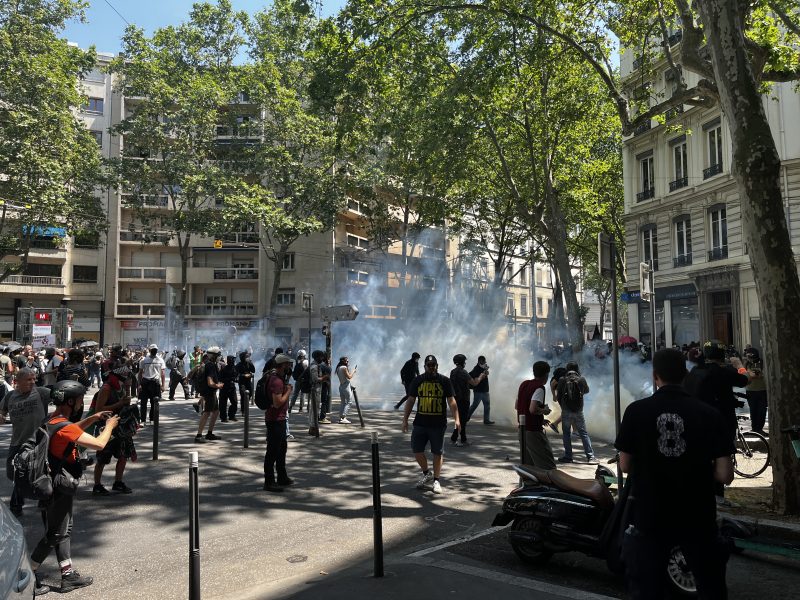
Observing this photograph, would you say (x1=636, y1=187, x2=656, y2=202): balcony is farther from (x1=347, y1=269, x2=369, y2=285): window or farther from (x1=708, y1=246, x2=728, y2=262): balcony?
(x1=347, y1=269, x2=369, y2=285): window

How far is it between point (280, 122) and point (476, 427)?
22905 mm

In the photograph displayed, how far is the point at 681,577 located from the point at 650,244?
26.1 metres

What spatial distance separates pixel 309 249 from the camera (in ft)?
139

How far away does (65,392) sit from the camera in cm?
503

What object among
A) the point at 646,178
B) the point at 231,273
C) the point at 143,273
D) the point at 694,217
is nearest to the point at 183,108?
the point at 231,273

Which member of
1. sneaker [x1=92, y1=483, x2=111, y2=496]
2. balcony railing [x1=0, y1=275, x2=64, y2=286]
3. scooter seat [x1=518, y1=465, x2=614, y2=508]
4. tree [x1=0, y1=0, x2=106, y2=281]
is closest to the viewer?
scooter seat [x1=518, y1=465, x2=614, y2=508]

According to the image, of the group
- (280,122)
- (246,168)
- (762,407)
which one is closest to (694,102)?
(762,407)

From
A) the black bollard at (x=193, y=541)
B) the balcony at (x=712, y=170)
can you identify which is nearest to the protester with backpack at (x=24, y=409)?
the black bollard at (x=193, y=541)

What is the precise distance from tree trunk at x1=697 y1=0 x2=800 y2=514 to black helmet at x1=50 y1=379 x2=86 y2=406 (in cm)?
643

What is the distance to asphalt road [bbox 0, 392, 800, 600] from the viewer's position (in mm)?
4746

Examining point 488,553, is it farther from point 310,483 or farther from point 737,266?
point 737,266

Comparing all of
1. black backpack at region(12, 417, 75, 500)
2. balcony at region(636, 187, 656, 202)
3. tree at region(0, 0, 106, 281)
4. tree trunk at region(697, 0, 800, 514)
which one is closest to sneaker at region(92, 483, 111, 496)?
black backpack at region(12, 417, 75, 500)

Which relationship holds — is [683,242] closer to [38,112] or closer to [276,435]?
[276,435]

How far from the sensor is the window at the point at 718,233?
79.5 feet
